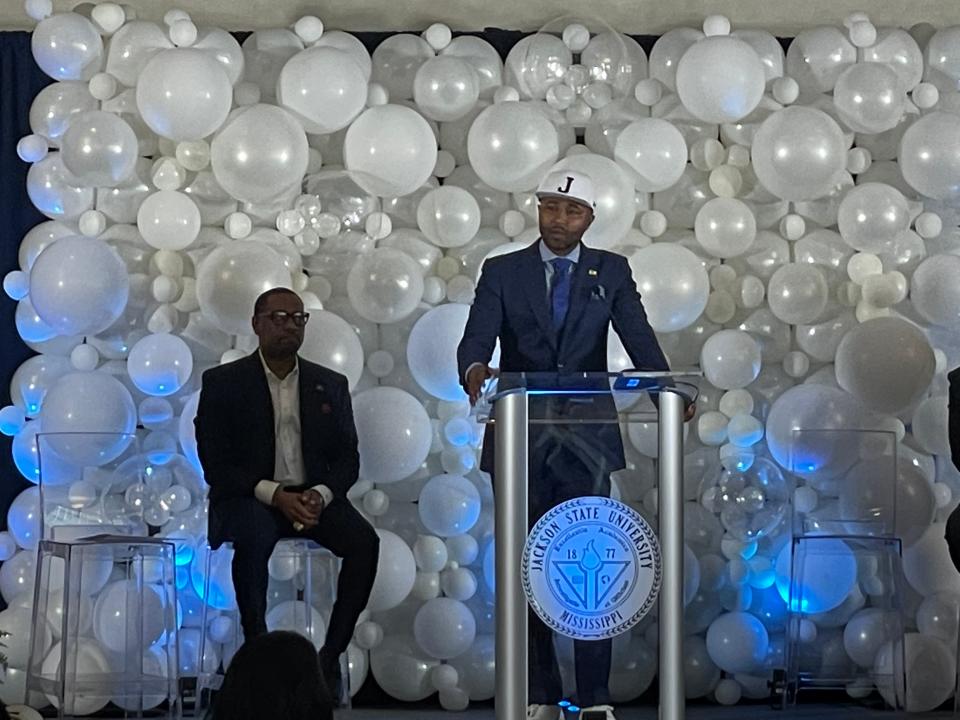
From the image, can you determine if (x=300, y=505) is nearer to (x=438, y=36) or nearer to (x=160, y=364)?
(x=160, y=364)

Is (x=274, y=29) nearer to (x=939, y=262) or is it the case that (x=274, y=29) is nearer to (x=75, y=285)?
(x=75, y=285)

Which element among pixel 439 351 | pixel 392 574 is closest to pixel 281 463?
pixel 392 574

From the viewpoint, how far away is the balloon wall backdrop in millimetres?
4816

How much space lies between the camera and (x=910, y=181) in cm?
505

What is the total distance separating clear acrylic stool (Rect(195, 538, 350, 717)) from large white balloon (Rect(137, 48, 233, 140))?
56.8 inches

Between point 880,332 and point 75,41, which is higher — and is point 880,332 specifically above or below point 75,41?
below

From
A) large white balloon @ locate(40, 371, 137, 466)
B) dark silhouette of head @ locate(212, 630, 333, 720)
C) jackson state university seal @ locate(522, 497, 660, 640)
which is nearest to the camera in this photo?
dark silhouette of head @ locate(212, 630, 333, 720)

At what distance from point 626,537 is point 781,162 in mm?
2242

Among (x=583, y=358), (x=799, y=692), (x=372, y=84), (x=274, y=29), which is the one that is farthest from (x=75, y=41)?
(x=799, y=692)

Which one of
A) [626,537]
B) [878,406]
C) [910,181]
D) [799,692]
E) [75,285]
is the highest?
[910,181]

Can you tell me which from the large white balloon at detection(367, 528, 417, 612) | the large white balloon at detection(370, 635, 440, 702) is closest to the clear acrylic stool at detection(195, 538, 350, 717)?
the large white balloon at detection(367, 528, 417, 612)

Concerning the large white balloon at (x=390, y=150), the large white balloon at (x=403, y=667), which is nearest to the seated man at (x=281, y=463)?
the large white balloon at (x=403, y=667)

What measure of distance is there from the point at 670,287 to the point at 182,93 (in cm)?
178

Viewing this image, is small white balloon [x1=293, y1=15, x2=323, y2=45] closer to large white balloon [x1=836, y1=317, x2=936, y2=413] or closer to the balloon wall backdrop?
the balloon wall backdrop
